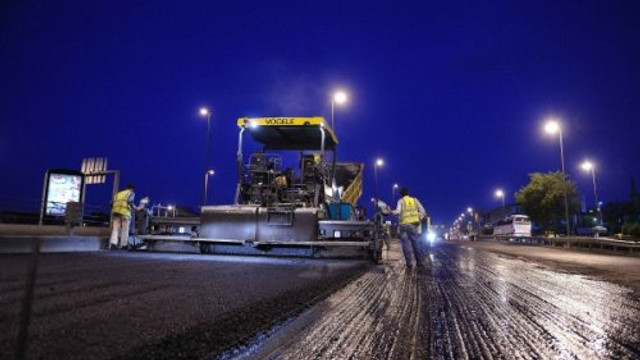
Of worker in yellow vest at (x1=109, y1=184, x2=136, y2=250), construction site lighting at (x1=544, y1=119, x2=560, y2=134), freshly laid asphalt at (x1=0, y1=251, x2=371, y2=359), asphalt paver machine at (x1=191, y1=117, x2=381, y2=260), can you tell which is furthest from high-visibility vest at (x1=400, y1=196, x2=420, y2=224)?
construction site lighting at (x1=544, y1=119, x2=560, y2=134)

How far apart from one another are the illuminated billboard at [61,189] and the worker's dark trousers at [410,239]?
14.0 meters

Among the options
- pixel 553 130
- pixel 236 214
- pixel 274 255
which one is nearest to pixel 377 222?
pixel 274 255

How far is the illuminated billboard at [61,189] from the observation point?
17422mm

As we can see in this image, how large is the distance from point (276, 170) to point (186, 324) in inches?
321

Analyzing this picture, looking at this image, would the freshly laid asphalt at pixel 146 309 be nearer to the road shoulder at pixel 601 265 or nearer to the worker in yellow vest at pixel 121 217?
the road shoulder at pixel 601 265

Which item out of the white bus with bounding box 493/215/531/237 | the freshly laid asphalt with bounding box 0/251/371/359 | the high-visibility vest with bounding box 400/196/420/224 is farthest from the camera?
the white bus with bounding box 493/215/531/237

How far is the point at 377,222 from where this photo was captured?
379 inches

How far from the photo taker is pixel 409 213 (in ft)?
29.6

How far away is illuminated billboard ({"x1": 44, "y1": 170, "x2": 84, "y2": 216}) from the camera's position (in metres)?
17.4

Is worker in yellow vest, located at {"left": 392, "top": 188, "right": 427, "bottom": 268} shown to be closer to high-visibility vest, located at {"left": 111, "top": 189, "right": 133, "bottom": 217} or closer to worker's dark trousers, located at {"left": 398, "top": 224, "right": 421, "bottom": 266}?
worker's dark trousers, located at {"left": 398, "top": 224, "right": 421, "bottom": 266}

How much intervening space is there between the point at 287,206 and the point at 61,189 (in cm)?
1230

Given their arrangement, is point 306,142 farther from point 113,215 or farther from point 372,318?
point 372,318

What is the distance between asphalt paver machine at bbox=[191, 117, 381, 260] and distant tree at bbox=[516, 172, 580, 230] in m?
41.7

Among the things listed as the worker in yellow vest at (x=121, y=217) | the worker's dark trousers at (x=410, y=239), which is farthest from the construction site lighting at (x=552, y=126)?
the worker in yellow vest at (x=121, y=217)
